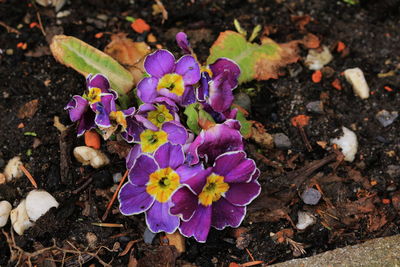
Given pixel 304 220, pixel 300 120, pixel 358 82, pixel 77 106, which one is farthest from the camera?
pixel 358 82

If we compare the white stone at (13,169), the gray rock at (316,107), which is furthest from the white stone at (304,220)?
the white stone at (13,169)

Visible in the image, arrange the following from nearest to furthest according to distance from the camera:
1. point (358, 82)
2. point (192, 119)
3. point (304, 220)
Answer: point (192, 119) < point (304, 220) < point (358, 82)

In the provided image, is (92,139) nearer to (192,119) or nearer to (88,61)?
(88,61)

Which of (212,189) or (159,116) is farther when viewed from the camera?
(159,116)

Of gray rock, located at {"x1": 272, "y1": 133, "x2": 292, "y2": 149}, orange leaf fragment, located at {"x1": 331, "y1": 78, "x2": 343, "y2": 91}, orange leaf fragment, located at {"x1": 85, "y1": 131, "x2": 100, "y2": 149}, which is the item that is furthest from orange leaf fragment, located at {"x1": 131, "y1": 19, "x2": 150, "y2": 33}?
orange leaf fragment, located at {"x1": 331, "y1": 78, "x2": 343, "y2": 91}

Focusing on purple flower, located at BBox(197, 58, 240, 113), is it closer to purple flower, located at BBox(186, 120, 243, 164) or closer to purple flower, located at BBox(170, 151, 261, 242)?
purple flower, located at BBox(186, 120, 243, 164)

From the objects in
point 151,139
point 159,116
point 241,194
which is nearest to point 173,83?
point 159,116

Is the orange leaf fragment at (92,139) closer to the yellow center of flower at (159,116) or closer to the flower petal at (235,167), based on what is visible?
the yellow center of flower at (159,116)

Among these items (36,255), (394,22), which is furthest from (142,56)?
(394,22)
